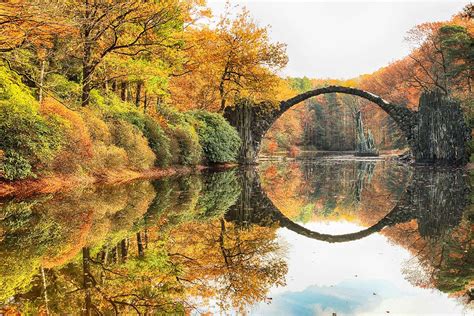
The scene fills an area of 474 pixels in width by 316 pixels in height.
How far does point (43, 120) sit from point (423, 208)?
28.3ft

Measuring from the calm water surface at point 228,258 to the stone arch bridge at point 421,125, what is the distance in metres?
15.3

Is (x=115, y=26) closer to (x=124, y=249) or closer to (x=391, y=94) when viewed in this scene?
(x=124, y=249)

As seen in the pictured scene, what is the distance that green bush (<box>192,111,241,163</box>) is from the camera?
2155 cm

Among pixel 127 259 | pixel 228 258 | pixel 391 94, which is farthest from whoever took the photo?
pixel 391 94

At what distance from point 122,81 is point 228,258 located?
13.6 m

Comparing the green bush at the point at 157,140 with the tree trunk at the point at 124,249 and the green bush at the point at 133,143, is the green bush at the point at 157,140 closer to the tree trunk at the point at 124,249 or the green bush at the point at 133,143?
the green bush at the point at 133,143

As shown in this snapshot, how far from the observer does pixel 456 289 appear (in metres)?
3.81

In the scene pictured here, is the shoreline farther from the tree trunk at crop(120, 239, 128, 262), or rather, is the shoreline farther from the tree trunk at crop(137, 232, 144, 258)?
the tree trunk at crop(120, 239, 128, 262)

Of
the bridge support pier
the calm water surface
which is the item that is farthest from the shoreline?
the bridge support pier

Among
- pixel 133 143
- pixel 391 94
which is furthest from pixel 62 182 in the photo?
pixel 391 94

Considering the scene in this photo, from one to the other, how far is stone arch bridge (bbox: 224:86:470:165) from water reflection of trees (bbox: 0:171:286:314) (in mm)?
18762

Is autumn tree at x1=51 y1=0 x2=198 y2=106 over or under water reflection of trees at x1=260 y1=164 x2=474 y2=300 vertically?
over

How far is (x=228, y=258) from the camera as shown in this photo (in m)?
4.80

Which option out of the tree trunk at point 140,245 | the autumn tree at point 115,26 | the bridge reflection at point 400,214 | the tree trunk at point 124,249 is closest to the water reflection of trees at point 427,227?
the bridge reflection at point 400,214
